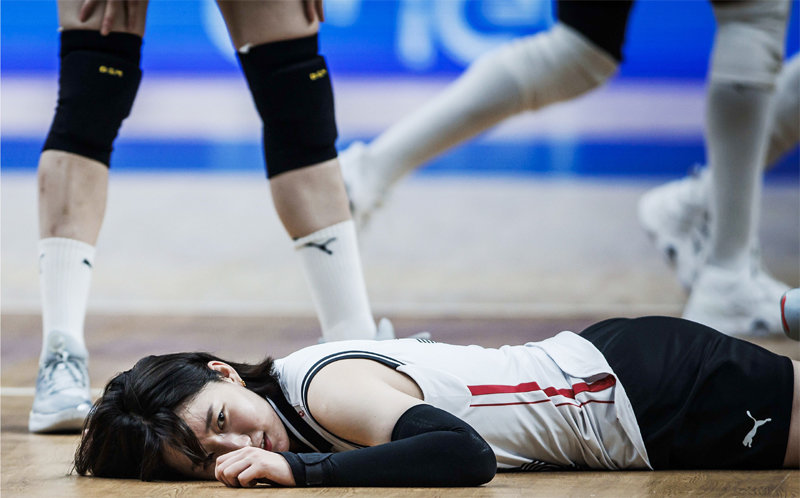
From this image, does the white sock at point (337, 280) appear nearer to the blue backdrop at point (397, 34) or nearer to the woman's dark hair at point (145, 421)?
the woman's dark hair at point (145, 421)

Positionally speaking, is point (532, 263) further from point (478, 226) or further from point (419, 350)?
point (419, 350)

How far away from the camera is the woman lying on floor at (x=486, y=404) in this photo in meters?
1.19

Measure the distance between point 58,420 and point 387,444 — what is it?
2.00 ft

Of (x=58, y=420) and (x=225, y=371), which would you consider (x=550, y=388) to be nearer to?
(x=225, y=371)

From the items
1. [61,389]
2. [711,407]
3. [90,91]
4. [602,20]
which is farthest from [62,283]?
[602,20]

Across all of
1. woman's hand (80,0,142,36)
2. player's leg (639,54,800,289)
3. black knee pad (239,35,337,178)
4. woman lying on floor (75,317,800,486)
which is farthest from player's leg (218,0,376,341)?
player's leg (639,54,800,289)

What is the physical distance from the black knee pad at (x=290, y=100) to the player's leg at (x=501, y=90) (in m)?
0.48

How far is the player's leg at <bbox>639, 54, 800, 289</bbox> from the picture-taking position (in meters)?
2.36

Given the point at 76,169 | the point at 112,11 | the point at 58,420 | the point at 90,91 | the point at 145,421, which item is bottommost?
the point at 58,420

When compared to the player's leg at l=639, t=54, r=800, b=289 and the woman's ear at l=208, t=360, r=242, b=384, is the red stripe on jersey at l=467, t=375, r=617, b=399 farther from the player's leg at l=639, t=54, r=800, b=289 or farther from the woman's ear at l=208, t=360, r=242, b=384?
the player's leg at l=639, t=54, r=800, b=289

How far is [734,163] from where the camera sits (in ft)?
6.72

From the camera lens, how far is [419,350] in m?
1.29

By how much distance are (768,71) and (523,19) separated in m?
2.47

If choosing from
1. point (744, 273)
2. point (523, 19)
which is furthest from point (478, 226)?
point (744, 273)
